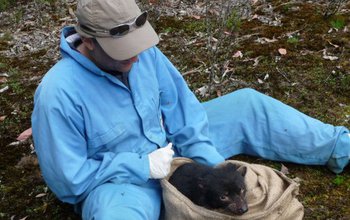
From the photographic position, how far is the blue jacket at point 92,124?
3.55 m

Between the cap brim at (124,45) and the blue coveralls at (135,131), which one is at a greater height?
the cap brim at (124,45)

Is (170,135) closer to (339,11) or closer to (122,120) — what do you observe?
(122,120)

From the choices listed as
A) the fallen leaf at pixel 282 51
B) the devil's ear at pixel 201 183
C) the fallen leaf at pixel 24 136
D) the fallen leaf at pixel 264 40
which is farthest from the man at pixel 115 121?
the fallen leaf at pixel 264 40

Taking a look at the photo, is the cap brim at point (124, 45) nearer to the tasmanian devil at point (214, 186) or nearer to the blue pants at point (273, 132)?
the tasmanian devil at point (214, 186)

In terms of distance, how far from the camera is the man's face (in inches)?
142

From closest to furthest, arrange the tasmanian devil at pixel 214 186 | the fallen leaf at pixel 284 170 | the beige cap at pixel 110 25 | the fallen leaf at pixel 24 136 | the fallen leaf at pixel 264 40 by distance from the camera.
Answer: the beige cap at pixel 110 25 → the tasmanian devil at pixel 214 186 → the fallen leaf at pixel 284 170 → the fallen leaf at pixel 24 136 → the fallen leaf at pixel 264 40

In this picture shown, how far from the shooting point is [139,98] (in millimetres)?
3934

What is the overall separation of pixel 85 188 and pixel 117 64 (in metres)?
0.97

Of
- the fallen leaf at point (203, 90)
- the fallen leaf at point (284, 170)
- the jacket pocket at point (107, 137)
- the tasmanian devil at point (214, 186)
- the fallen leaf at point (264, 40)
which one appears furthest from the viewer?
the fallen leaf at point (264, 40)

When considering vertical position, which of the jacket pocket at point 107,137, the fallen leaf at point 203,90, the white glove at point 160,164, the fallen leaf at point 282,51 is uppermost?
the jacket pocket at point 107,137

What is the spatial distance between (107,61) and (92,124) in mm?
487

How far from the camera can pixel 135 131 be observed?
3908 mm

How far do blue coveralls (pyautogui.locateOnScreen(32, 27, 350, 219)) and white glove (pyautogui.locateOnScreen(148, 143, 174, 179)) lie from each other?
73 mm

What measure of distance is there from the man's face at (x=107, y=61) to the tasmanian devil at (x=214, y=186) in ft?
3.24
